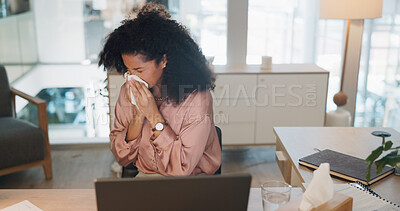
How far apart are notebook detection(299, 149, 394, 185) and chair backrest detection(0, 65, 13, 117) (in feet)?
8.28

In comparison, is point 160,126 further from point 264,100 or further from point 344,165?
point 264,100

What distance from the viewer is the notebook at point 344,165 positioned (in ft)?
5.95

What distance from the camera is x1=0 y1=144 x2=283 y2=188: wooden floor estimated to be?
11.3ft

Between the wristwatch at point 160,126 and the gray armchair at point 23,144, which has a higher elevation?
the wristwatch at point 160,126

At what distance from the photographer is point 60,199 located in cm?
166

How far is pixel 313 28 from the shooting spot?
13.0 ft

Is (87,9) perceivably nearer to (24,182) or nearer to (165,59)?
(24,182)

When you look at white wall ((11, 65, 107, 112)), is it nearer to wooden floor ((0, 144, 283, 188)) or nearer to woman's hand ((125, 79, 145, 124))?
wooden floor ((0, 144, 283, 188))

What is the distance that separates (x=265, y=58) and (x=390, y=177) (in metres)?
1.90

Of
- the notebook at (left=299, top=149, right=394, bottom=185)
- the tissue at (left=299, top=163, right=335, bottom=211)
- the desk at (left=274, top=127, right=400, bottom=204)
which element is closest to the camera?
the tissue at (left=299, top=163, right=335, bottom=211)

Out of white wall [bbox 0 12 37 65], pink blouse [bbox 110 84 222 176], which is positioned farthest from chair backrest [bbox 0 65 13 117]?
pink blouse [bbox 110 84 222 176]

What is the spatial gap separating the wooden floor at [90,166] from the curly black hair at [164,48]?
1.64m

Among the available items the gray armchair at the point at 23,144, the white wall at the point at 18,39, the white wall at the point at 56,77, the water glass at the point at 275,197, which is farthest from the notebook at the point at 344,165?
the white wall at the point at 18,39

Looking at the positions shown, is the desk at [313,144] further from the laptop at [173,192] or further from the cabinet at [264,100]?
the cabinet at [264,100]
